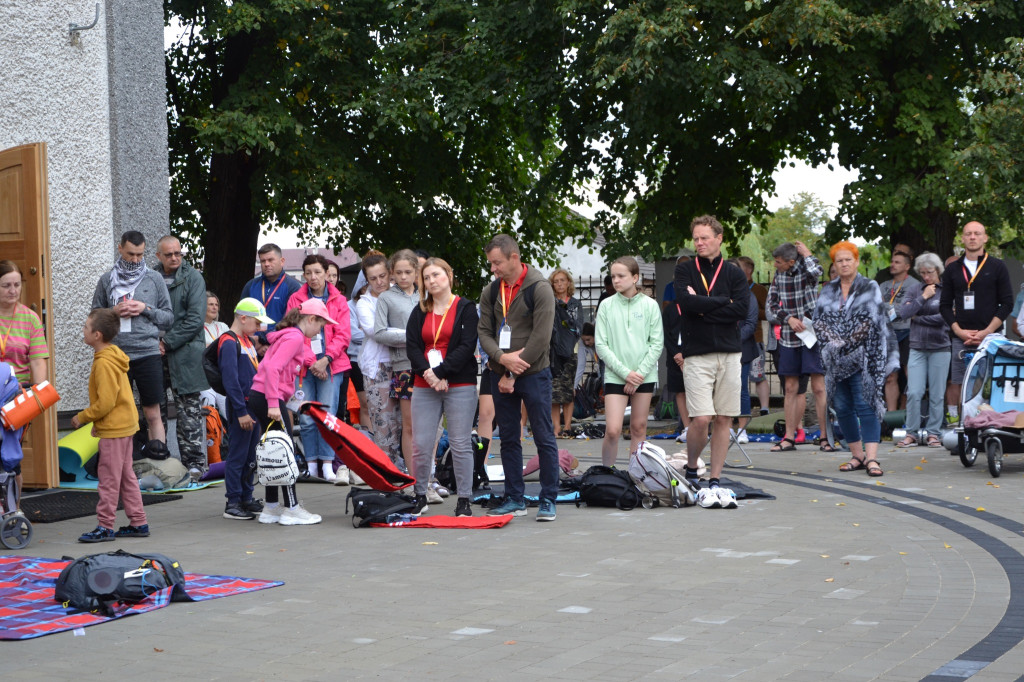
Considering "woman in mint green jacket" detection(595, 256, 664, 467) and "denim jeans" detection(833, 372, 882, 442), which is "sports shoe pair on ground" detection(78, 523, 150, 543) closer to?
"woman in mint green jacket" detection(595, 256, 664, 467)

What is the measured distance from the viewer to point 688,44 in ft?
57.8

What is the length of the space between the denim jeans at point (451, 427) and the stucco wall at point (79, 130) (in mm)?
3840

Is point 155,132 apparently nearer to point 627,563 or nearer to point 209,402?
point 209,402

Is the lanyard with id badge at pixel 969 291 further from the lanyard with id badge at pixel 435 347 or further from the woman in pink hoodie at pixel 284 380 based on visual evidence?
the woman in pink hoodie at pixel 284 380

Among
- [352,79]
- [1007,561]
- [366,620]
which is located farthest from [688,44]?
[366,620]

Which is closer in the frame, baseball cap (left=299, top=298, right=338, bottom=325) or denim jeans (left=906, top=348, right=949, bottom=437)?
baseball cap (left=299, top=298, right=338, bottom=325)

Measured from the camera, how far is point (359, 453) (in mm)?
8977

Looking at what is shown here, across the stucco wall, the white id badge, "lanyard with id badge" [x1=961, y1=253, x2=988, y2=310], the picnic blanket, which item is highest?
the stucco wall

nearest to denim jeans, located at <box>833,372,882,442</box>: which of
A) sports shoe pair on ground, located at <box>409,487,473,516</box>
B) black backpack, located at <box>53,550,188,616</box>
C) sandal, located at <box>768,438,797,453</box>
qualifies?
sandal, located at <box>768,438,797,453</box>

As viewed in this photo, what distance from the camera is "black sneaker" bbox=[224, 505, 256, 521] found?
9406mm

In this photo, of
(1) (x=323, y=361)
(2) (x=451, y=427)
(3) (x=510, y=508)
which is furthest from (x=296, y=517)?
(1) (x=323, y=361)

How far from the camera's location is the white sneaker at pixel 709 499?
9.39 m

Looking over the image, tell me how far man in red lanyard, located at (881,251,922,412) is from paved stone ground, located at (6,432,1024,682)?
4394 millimetres

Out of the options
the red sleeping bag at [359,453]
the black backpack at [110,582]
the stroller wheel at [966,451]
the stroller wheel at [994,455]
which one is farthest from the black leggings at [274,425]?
the stroller wheel at [966,451]
